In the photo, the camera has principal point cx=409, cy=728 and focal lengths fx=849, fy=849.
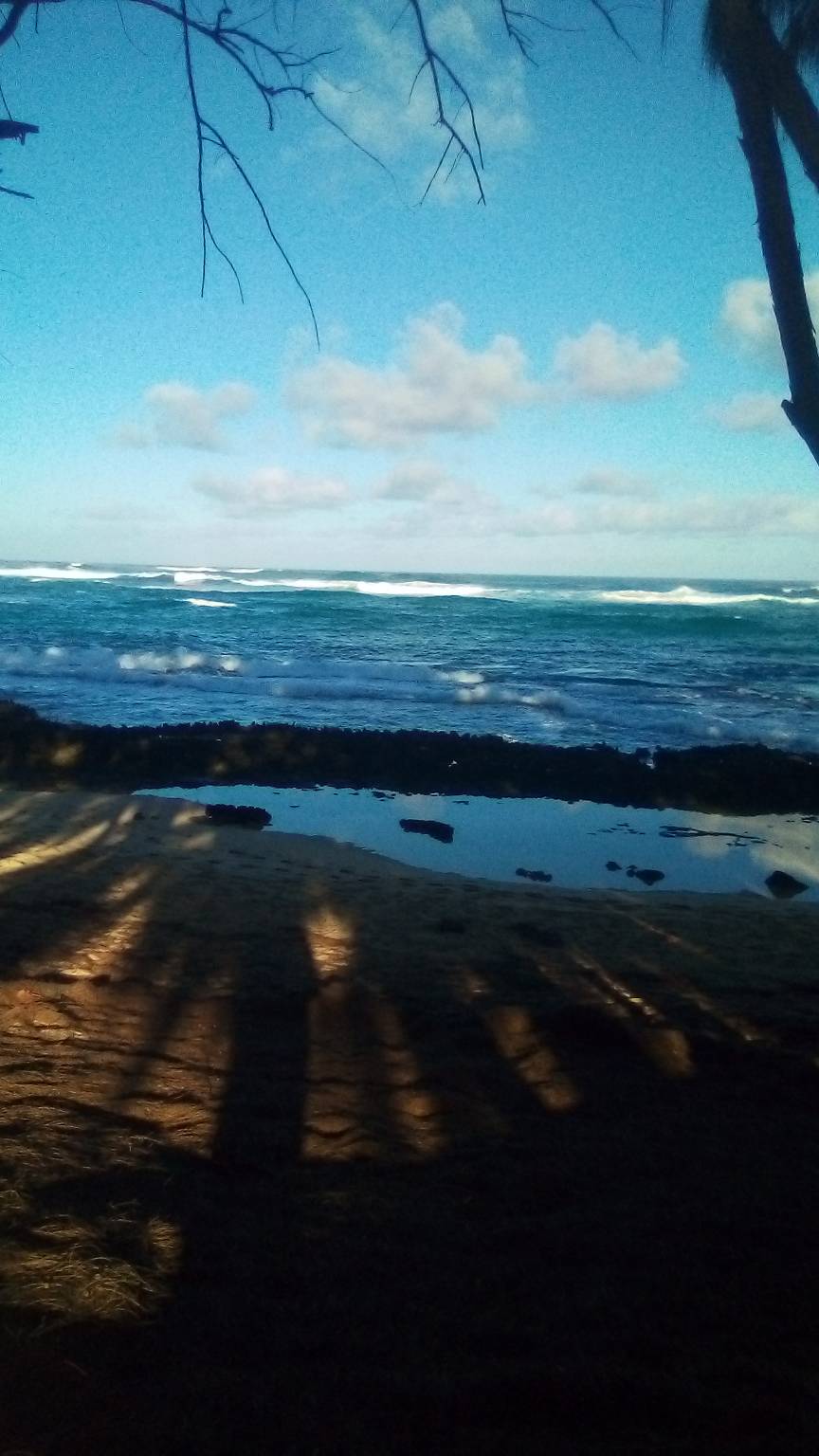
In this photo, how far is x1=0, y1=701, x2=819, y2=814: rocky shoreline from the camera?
10914 millimetres

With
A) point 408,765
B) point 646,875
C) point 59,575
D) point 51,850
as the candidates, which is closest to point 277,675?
point 408,765

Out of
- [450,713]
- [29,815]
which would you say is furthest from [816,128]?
[450,713]

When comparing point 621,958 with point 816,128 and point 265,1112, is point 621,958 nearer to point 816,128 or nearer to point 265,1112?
point 265,1112

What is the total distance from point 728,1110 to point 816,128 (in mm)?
3419

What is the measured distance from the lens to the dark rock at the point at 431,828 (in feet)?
29.5

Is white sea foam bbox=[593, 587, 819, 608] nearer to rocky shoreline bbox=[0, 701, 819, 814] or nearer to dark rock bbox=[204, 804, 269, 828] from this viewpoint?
rocky shoreline bbox=[0, 701, 819, 814]

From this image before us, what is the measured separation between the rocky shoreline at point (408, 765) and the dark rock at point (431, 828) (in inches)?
60.9

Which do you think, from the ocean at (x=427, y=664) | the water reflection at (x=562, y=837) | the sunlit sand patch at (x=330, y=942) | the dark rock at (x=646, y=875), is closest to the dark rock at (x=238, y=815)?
the water reflection at (x=562, y=837)

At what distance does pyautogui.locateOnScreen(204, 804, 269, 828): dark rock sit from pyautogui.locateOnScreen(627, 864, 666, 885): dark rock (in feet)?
12.4

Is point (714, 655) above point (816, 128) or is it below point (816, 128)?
below

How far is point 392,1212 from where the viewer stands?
2.61m

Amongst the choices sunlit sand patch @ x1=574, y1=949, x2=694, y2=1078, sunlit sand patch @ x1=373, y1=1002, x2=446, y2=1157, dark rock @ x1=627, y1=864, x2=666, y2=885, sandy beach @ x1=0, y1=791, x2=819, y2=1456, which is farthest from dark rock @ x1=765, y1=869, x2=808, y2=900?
sunlit sand patch @ x1=373, y1=1002, x2=446, y2=1157

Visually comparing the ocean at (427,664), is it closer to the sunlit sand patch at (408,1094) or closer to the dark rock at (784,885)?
the dark rock at (784,885)

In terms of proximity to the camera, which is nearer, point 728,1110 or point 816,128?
point 816,128
